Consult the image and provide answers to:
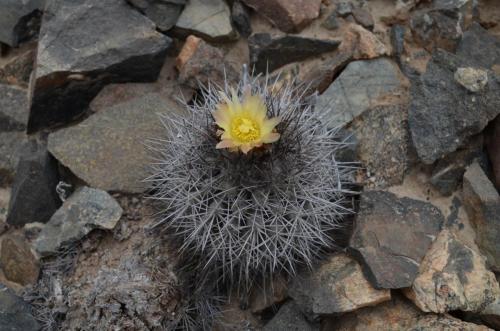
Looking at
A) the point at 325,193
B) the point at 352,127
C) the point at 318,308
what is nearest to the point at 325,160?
the point at 325,193

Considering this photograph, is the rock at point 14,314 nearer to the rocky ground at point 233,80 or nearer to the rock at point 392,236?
the rocky ground at point 233,80

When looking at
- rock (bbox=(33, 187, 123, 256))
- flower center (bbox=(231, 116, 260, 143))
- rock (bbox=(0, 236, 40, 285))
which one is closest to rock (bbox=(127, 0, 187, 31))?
rock (bbox=(33, 187, 123, 256))

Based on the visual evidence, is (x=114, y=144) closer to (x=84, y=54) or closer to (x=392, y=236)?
(x=84, y=54)

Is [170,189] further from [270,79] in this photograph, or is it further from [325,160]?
[270,79]

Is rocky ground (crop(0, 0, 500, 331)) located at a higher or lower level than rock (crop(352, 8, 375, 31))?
lower

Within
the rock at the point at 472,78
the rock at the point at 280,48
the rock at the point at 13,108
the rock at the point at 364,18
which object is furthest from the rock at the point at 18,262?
the rock at the point at 472,78

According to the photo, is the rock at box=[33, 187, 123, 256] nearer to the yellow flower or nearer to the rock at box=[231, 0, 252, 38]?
the yellow flower
